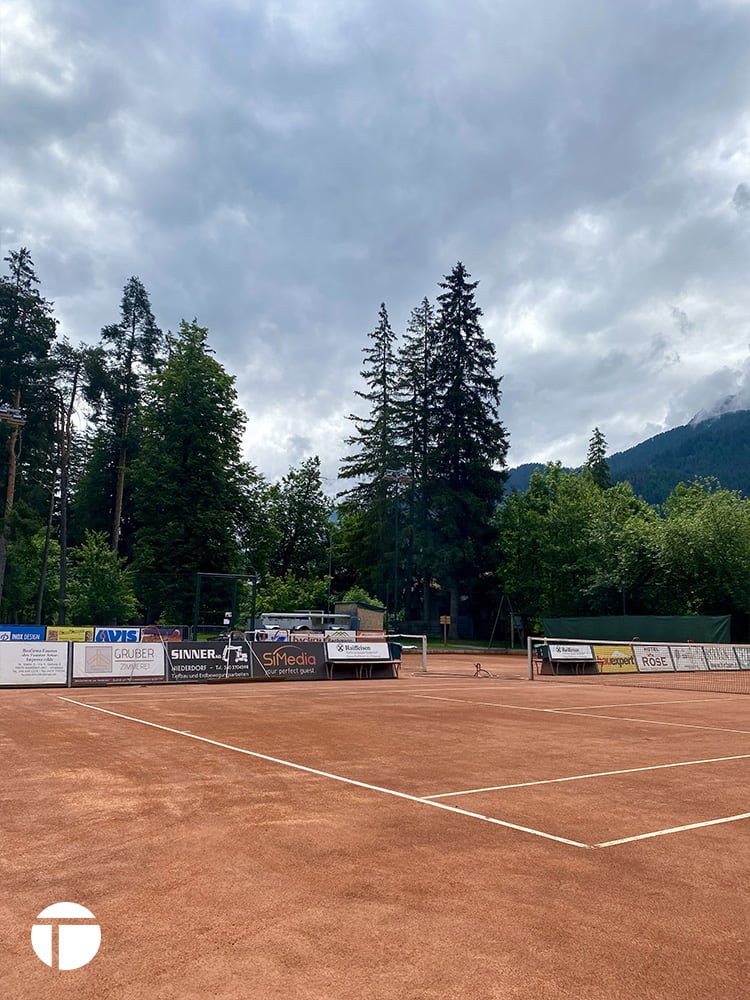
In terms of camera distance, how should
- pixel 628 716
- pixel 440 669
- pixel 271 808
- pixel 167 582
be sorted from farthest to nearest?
1. pixel 167 582
2. pixel 440 669
3. pixel 628 716
4. pixel 271 808

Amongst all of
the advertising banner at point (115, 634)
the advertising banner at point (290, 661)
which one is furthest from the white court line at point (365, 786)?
the advertising banner at point (115, 634)

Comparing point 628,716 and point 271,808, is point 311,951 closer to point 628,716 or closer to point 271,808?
point 271,808

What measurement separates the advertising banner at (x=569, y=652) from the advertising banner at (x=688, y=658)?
451cm

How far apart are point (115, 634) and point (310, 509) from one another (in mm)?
55347

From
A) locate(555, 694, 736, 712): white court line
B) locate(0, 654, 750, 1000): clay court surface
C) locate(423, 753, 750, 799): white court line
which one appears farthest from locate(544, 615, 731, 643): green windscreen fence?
locate(423, 753, 750, 799): white court line

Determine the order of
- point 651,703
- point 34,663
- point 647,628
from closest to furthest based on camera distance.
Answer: point 651,703 < point 34,663 < point 647,628

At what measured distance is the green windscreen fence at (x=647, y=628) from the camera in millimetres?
44594

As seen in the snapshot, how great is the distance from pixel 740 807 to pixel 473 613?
70.3 metres

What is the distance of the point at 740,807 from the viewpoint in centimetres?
836

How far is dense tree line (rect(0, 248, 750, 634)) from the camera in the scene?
170ft

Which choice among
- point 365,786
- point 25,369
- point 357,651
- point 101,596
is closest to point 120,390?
point 25,369

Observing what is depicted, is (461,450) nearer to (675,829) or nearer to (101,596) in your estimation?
(101,596)

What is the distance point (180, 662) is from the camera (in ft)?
82.3

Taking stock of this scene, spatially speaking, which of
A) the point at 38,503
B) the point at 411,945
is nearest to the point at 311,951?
the point at 411,945
